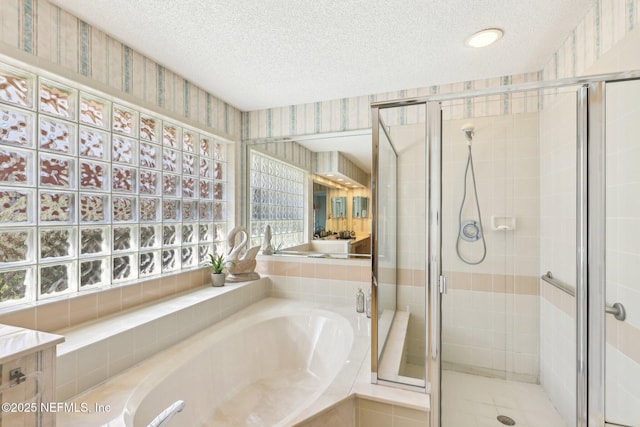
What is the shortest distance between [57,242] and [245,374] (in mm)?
Result: 1443

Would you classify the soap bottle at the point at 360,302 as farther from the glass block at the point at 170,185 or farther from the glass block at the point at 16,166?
the glass block at the point at 16,166

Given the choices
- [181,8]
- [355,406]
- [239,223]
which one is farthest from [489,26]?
[239,223]

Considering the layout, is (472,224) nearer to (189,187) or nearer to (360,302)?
(360,302)

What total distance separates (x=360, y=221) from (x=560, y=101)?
5.25ft

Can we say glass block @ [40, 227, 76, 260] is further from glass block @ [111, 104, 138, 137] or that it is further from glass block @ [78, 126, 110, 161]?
glass block @ [111, 104, 138, 137]

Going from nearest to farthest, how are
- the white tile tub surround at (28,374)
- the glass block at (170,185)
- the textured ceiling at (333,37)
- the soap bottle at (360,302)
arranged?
1. the white tile tub surround at (28,374)
2. the textured ceiling at (333,37)
3. the glass block at (170,185)
4. the soap bottle at (360,302)

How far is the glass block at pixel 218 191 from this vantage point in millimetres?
2840

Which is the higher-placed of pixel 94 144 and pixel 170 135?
pixel 170 135

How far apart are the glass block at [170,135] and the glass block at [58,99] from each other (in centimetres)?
64

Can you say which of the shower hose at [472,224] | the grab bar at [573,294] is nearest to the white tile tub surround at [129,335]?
the shower hose at [472,224]

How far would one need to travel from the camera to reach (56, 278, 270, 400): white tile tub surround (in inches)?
52.1

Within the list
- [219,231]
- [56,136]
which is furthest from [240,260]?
[56,136]

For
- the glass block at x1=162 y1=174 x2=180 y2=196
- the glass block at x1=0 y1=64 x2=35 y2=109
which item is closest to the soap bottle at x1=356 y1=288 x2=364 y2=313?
the glass block at x1=162 y1=174 x2=180 y2=196

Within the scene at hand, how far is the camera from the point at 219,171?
292 centimetres
